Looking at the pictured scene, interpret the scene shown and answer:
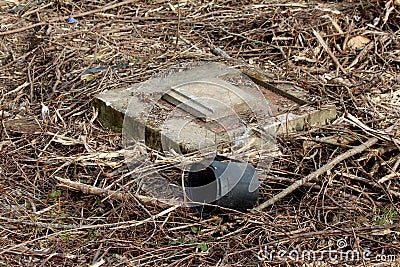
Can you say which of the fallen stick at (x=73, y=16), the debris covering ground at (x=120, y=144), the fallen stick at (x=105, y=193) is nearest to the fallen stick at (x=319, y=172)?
the debris covering ground at (x=120, y=144)

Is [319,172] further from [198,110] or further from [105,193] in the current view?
[105,193]

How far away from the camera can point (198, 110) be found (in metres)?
4.96

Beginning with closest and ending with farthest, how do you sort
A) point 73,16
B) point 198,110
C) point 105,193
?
point 105,193 → point 198,110 → point 73,16

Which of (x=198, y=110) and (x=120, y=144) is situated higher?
(x=198, y=110)

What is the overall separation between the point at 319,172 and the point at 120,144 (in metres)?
1.54

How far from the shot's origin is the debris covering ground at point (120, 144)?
389 cm

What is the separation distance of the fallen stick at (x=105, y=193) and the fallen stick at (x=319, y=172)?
0.65 m

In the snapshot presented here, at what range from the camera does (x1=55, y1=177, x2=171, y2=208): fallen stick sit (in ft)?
13.8

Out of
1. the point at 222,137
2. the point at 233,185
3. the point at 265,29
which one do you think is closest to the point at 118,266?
the point at 233,185

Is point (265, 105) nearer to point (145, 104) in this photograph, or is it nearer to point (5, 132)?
point (145, 104)

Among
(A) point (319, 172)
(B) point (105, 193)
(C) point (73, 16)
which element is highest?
(A) point (319, 172)

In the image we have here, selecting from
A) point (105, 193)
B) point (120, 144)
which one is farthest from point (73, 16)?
point (105, 193)

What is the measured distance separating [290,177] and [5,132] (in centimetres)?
220

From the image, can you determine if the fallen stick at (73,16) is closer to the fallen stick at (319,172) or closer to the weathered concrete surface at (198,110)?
the weathered concrete surface at (198,110)
